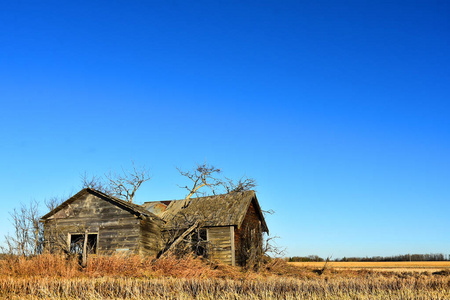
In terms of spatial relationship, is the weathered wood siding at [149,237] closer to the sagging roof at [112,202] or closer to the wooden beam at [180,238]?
the sagging roof at [112,202]

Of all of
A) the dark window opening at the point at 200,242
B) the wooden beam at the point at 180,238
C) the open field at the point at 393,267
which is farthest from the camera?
the open field at the point at 393,267

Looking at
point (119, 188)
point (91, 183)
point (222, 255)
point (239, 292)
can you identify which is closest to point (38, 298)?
point (239, 292)

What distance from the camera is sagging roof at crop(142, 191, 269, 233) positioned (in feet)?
78.7

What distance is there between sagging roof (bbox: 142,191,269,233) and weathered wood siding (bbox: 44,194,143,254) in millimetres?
3235

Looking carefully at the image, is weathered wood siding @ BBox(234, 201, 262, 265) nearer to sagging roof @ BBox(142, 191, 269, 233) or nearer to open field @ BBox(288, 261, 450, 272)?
sagging roof @ BBox(142, 191, 269, 233)

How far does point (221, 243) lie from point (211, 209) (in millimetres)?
2936

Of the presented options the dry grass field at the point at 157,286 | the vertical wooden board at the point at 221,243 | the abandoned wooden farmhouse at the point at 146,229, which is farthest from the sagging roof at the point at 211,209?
the dry grass field at the point at 157,286

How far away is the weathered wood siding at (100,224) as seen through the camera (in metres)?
22.3

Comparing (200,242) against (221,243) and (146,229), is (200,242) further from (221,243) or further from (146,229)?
(146,229)

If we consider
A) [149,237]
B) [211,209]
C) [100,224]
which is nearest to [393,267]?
[211,209]

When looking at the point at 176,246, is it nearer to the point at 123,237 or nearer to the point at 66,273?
the point at 123,237

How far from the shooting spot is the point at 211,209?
25.7 meters

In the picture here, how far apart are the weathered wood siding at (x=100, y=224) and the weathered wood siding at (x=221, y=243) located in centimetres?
453

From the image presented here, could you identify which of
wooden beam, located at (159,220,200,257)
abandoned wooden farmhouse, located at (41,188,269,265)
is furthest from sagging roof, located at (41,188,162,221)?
wooden beam, located at (159,220,200,257)
